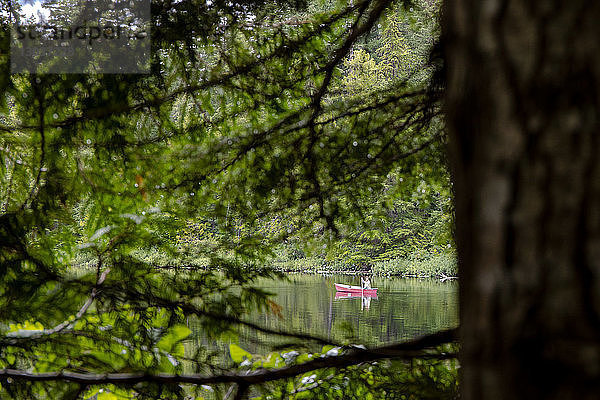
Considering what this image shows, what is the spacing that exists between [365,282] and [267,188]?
19.3 meters

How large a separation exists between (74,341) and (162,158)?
0.71 m

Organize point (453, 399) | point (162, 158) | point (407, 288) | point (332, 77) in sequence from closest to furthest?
point (453, 399) < point (162, 158) < point (332, 77) < point (407, 288)

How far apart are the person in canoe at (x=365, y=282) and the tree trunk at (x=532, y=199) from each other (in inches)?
784

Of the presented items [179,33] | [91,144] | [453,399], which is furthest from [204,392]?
[179,33]

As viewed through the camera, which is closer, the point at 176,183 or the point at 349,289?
the point at 176,183

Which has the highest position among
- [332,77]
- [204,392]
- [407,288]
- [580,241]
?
[332,77]

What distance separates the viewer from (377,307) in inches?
→ 702

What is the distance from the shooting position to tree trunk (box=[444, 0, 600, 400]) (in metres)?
0.52

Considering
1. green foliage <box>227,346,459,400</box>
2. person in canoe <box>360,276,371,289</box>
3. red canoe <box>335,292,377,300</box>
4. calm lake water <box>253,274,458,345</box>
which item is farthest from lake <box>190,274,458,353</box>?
green foliage <box>227,346,459,400</box>

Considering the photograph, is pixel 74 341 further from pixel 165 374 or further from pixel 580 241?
pixel 580 241

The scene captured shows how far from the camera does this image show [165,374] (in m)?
1.24

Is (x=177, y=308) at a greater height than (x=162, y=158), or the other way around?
(x=162, y=158)

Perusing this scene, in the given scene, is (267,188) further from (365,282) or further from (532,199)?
(365,282)

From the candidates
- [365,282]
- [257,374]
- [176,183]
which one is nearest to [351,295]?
[365,282]
